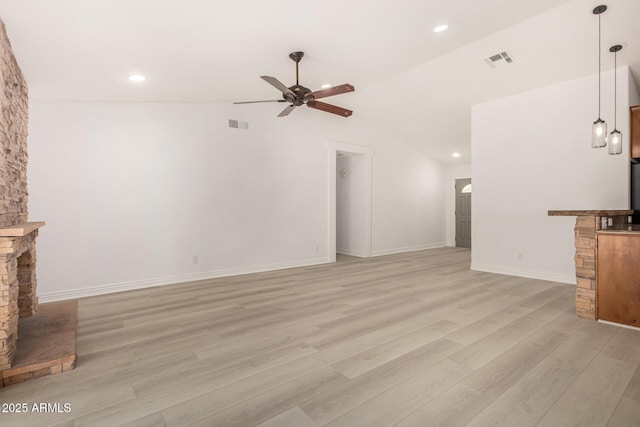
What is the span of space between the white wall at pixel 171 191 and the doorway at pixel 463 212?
3.82m

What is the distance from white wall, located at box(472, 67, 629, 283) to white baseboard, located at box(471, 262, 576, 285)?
1 centimetres

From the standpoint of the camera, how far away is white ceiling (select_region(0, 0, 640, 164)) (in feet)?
7.76

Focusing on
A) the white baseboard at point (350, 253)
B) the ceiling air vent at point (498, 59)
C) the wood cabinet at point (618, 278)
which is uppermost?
the ceiling air vent at point (498, 59)

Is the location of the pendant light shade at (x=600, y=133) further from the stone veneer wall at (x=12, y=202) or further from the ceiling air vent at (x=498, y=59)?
the stone veneer wall at (x=12, y=202)

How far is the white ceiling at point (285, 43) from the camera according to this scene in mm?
2365

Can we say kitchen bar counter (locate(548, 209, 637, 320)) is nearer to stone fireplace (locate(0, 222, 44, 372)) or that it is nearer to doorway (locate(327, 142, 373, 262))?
doorway (locate(327, 142, 373, 262))

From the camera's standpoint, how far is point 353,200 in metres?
7.70

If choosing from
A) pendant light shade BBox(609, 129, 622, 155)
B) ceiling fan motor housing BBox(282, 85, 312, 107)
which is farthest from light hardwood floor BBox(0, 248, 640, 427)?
ceiling fan motor housing BBox(282, 85, 312, 107)

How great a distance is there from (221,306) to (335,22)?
315cm

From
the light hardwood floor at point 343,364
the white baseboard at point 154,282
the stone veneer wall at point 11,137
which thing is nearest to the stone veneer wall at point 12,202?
the stone veneer wall at point 11,137

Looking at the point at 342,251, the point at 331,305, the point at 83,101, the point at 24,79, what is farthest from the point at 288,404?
the point at 342,251

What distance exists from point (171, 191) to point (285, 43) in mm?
2923

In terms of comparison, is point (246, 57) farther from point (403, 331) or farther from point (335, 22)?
point (403, 331)

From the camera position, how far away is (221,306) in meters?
3.76
